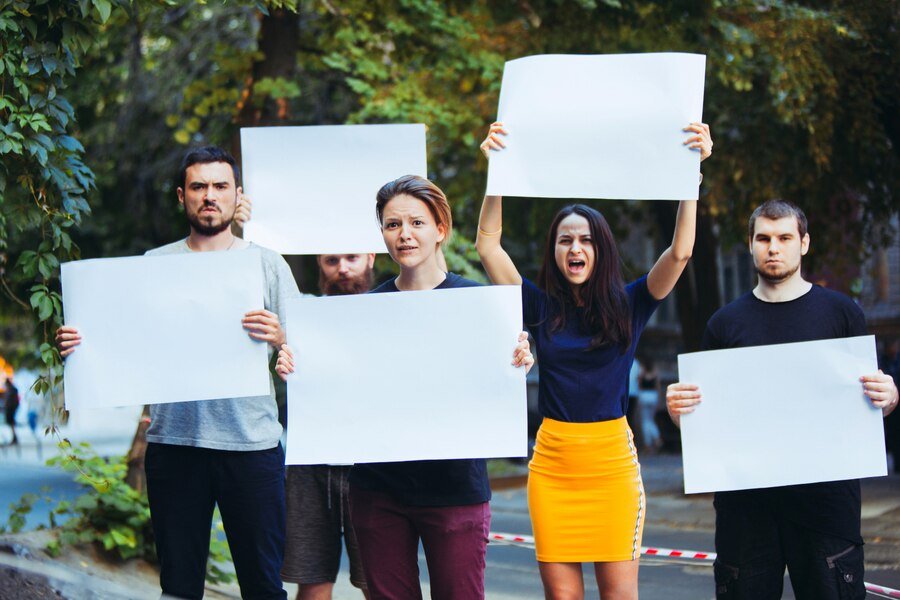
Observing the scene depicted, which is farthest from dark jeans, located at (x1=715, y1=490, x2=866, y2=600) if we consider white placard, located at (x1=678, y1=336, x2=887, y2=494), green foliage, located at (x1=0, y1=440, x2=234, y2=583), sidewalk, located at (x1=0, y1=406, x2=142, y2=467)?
sidewalk, located at (x1=0, y1=406, x2=142, y2=467)

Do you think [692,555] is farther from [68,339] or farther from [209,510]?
[68,339]

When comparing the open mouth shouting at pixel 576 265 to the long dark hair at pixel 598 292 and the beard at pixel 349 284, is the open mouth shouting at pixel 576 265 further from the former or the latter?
the beard at pixel 349 284

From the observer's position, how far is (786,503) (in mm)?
3982

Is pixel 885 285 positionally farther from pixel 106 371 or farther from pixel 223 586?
pixel 106 371

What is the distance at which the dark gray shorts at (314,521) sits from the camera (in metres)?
4.79

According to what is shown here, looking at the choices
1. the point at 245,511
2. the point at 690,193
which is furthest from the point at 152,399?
the point at 690,193

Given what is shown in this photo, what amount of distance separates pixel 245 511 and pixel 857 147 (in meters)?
8.77

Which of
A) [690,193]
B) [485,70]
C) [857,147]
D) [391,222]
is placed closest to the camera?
[391,222]

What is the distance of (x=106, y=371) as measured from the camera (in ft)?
13.2

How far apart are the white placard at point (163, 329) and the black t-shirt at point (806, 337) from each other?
1.63m

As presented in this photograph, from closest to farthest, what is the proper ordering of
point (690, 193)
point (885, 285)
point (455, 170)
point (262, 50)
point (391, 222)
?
point (391, 222) < point (690, 193) < point (262, 50) < point (455, 170) < point (885, 285)

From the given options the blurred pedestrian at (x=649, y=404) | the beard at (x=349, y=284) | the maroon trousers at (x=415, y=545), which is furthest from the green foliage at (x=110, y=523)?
the blurred pedestrian at (x=649, y=404)

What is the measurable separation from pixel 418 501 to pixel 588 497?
614mm

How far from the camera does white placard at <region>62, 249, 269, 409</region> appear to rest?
3.97 m
